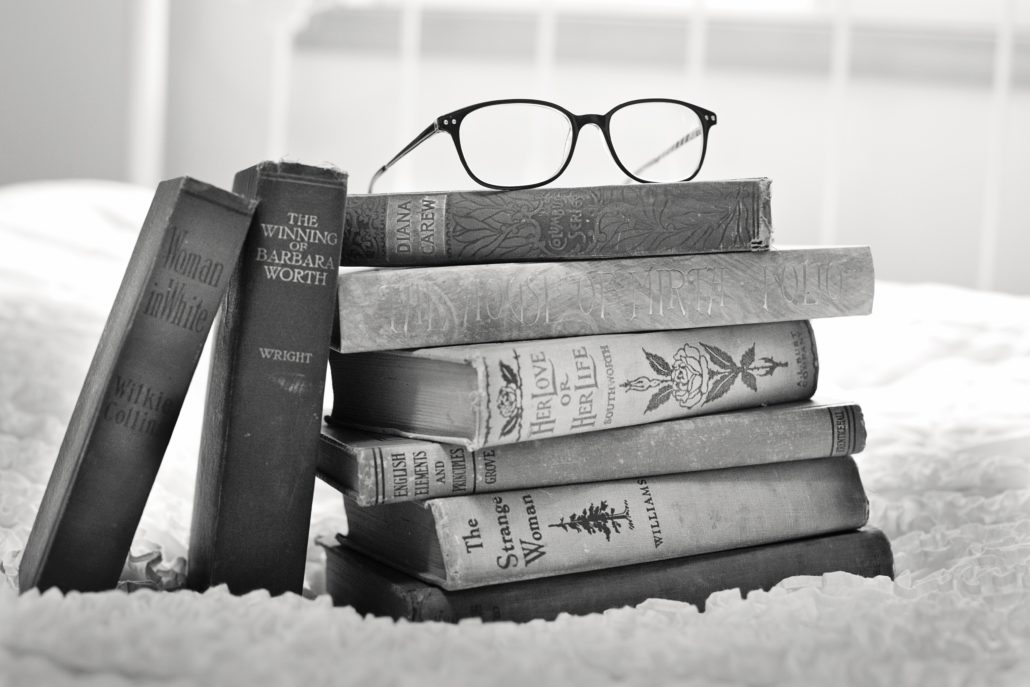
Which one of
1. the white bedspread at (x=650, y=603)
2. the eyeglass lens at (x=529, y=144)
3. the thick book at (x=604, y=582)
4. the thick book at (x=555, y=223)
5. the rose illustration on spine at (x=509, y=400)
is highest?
the eyeglass lens at (x=529, y=144)

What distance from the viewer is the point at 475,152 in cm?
181

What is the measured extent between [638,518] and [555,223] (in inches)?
6.5

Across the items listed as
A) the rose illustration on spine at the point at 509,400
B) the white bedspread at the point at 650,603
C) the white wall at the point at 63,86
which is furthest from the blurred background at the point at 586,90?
the rose illustration on spine at the point at 509,400

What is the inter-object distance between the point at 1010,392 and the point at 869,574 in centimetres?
40

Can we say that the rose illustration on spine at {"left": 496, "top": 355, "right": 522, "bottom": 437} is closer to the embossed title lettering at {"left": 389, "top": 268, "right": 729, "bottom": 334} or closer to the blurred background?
the embossed title lettering at {"left": 389, "top": 268, "right": 729, "bottom": 334}

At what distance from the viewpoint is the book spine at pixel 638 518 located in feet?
1.69

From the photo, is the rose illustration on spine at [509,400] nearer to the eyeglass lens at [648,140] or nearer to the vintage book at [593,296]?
the vintage book at [593,296]

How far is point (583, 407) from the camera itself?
20.9 inches

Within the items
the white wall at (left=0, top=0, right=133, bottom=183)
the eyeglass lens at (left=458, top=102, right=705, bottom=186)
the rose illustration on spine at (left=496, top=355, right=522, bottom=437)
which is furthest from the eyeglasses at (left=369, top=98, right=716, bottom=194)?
the rose illustration on spine at (left=496, top=355, right=522, bottom=437)

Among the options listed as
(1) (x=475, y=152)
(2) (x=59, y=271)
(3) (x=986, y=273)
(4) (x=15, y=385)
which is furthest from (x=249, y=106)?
(3) (x=986, y=273)

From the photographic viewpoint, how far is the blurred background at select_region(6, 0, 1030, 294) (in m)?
1.75

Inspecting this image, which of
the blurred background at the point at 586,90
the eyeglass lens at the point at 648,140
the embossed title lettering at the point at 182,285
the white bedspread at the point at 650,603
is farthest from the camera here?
the blurred background at the point at 586,90

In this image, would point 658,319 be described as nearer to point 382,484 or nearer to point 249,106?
point 382,484

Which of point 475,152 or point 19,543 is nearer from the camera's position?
point 19,543
